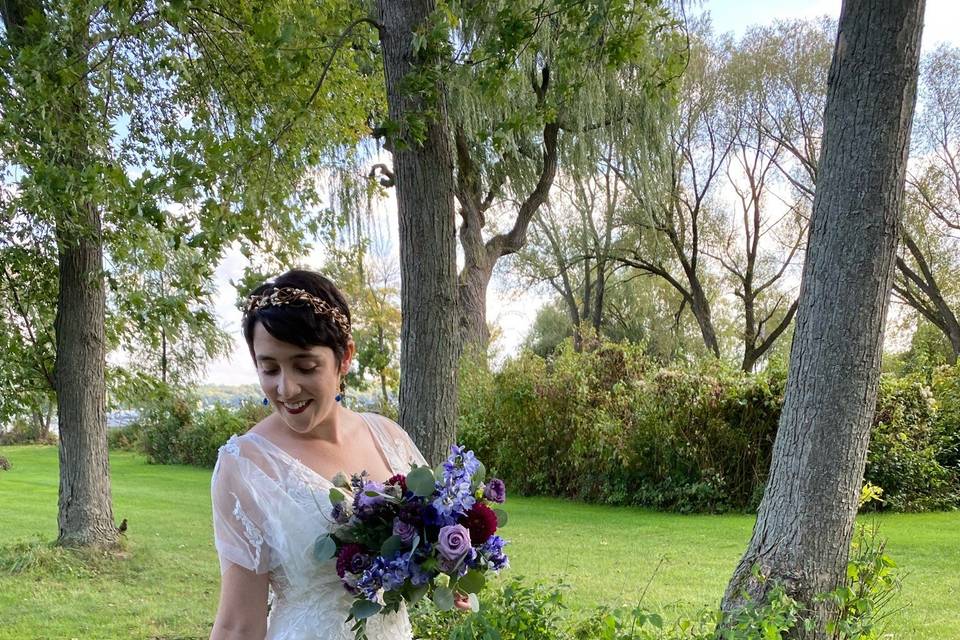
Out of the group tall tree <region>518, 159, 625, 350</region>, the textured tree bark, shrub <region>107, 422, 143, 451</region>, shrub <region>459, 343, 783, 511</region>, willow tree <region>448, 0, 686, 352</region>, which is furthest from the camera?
shrub <region>107, 422, 143, 451</region>

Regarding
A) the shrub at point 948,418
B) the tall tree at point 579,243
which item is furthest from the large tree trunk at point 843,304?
the tall tree at point 579,243

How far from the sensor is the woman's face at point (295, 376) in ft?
5.67

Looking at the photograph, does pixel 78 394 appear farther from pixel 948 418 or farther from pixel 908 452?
pixel 948 418

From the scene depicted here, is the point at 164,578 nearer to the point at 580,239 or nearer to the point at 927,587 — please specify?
the point at 927,587

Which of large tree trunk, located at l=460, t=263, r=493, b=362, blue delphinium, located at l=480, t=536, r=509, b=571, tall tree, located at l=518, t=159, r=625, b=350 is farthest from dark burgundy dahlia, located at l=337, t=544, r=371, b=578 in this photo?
large tree trunk, located at l=460, t=263, r=493, b=362

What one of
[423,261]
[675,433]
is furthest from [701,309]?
[423,261]

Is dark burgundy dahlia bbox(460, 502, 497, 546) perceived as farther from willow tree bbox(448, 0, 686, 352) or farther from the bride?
willow tree bbox(448, 0, 686, 352)

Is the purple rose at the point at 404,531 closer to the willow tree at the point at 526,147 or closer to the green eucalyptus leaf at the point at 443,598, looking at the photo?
the green eucalyptus leaf at the point at 443,598

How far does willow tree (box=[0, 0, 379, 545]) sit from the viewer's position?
356 cm

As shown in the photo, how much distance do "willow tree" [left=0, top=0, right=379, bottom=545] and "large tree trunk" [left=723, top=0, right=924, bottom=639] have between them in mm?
2466

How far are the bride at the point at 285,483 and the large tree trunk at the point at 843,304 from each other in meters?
2.13

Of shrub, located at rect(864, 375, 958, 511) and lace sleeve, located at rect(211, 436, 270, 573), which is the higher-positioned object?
lace sleeve, located at rect(211, 436, 270, 573)

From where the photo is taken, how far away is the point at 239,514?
170 centimetres

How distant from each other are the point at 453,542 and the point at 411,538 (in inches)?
4.2
